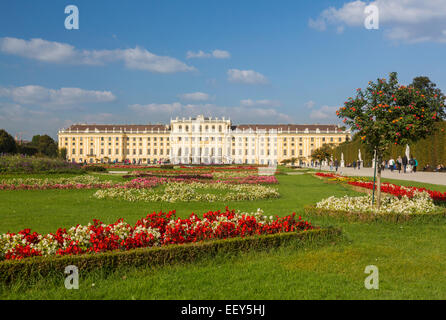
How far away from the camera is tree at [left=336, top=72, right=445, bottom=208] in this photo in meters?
6.59

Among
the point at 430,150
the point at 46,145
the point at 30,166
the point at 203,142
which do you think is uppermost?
the point at 203,142

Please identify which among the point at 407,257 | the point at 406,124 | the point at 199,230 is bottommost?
the point at 407,257

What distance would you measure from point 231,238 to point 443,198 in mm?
6631

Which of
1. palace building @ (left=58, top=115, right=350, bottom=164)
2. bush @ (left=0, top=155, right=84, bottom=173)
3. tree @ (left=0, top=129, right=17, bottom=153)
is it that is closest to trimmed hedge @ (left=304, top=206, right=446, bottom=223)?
bush @ (left=0, top=155, right=84, bottom=173)

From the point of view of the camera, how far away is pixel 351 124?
7066mm

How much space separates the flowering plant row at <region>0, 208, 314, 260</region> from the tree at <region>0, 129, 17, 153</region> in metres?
51.7

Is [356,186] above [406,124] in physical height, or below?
below

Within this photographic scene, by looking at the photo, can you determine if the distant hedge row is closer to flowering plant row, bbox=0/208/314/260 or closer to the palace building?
flowering plant row, bbox=0/208/314/260

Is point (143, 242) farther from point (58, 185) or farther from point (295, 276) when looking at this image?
point (58, 185)

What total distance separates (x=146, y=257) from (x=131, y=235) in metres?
0.75

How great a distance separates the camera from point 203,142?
271ft

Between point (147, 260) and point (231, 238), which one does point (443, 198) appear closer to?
point (231, 238)

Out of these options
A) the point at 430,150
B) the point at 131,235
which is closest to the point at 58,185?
the point at 131,235
